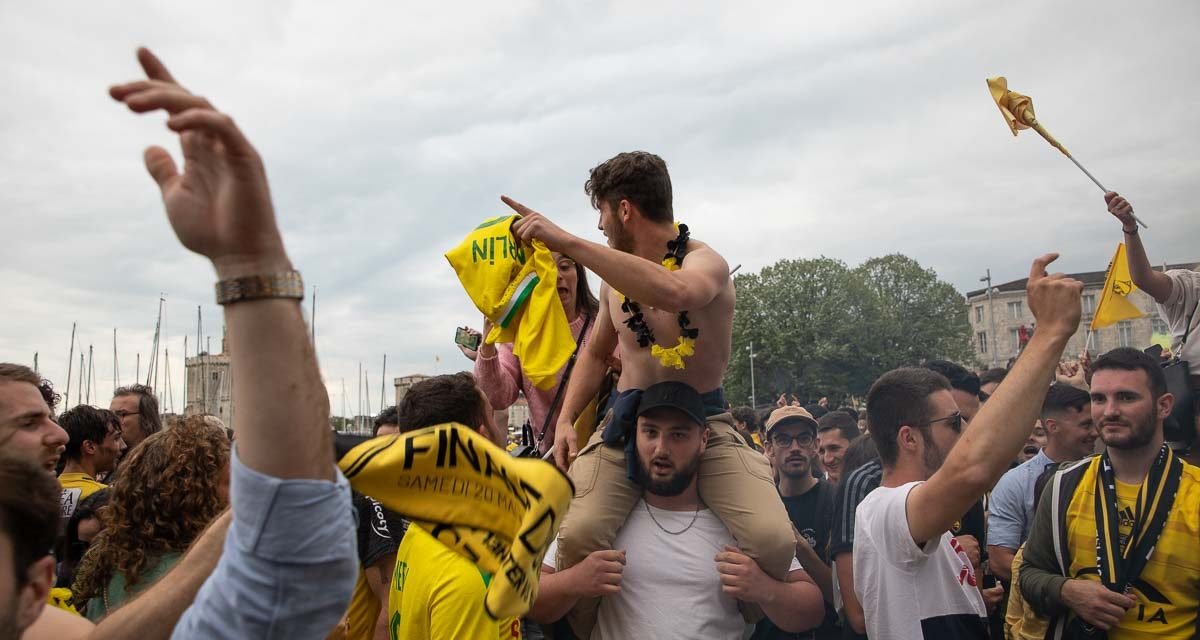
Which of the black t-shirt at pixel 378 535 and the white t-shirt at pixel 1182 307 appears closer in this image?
the black t-shirt at pixel 378 535

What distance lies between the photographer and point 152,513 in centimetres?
338

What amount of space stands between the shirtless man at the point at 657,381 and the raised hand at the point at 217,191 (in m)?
2.52

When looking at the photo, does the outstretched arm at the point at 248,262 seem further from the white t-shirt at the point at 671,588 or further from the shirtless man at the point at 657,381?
the white t-shirt at the point at 671,588

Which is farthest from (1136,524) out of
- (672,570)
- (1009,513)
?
(672,570)

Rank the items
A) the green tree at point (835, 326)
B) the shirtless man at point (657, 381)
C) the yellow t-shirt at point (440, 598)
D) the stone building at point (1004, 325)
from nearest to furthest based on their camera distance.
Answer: the yellow t-shirt at point (440, 598), the shirtless man at point (657, 381), the green tree at point (835, 326), the stone building at point (1004, 325)

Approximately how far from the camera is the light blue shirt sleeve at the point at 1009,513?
5.44 metres

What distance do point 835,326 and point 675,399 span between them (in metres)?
60.4

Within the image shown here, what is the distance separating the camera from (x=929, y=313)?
65062 millimetres

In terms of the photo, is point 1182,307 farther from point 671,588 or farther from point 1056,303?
point 671,588

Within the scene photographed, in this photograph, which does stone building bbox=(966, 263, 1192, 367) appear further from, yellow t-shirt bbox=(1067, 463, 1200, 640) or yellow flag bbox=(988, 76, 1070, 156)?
yellow t-shirt bbox=(1067, 463, 1200, 640)

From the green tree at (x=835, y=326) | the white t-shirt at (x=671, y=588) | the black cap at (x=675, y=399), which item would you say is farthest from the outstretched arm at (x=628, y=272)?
the green tree at (x=835, y=326)

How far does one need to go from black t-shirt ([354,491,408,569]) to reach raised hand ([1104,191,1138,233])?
4.77 metres

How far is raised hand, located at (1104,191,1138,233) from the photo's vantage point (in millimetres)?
5777

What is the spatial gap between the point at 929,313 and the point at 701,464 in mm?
65124
